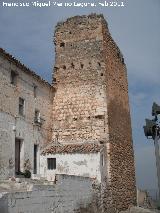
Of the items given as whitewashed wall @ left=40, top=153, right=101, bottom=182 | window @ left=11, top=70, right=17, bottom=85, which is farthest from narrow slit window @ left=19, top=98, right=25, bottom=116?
whitewashed wall @ left=40, top=153, right=101, bottom=182

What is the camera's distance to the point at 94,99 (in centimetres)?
2231

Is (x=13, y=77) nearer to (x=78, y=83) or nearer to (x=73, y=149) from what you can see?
(x=78, y=83)

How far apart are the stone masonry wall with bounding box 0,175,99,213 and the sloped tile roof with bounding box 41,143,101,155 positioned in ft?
6.36

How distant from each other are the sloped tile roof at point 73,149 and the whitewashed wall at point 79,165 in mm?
198

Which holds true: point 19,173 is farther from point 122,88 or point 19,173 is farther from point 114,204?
point 122,88

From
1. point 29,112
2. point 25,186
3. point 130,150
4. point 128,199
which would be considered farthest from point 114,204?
point 25,186

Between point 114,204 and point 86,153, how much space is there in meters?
3.72

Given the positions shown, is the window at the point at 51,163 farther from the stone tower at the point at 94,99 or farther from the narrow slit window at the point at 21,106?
the narrow slit window at the point at 21,106

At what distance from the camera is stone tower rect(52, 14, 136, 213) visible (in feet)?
70.6

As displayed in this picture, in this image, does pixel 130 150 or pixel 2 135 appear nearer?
pixel 2 135

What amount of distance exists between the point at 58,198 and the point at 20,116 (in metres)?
6.12

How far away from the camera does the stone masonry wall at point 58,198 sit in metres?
11.4

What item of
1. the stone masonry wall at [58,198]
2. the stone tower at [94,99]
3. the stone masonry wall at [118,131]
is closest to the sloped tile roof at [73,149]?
the stone tower at [94,99]

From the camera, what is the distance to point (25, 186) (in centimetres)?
1335
